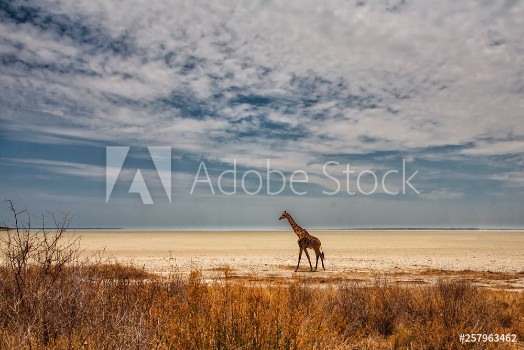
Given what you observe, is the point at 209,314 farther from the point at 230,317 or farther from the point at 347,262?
the point at 347,262

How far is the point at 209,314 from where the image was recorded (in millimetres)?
5254

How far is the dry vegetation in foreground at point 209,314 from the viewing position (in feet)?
15.0

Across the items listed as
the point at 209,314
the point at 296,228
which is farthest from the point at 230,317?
the point at 296,228

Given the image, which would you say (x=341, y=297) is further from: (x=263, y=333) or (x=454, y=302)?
(x=263, y=333)

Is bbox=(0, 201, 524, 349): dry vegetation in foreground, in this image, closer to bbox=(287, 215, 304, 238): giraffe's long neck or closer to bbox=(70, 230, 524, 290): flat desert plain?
bbox=(70, 230, 524, 290): flat desert plain

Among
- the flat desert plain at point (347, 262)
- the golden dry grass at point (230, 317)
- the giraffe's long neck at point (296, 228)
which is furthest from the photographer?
the giraffe's long neck at point (296, 228)

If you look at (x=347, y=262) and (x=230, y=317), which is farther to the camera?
(x=347, y=262)

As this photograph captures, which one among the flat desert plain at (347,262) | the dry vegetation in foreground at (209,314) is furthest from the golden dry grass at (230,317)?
the flat desert plain at (347,262)

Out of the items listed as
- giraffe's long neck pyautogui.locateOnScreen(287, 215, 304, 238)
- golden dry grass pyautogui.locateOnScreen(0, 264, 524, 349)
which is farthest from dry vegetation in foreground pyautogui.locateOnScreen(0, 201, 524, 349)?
giraffe's long neck pyautogui.locateOnScreen(287, 215, 304, 238)

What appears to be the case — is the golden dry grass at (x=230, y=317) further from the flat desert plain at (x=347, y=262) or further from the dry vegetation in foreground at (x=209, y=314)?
the flat desert plain at (x=347, y=262)

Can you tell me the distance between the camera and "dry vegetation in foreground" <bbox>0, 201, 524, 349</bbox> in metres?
4.56

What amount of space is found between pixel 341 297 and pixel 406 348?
102 inches

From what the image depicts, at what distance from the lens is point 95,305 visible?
5.89 m

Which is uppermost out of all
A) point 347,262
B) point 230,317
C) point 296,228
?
point 296,228
